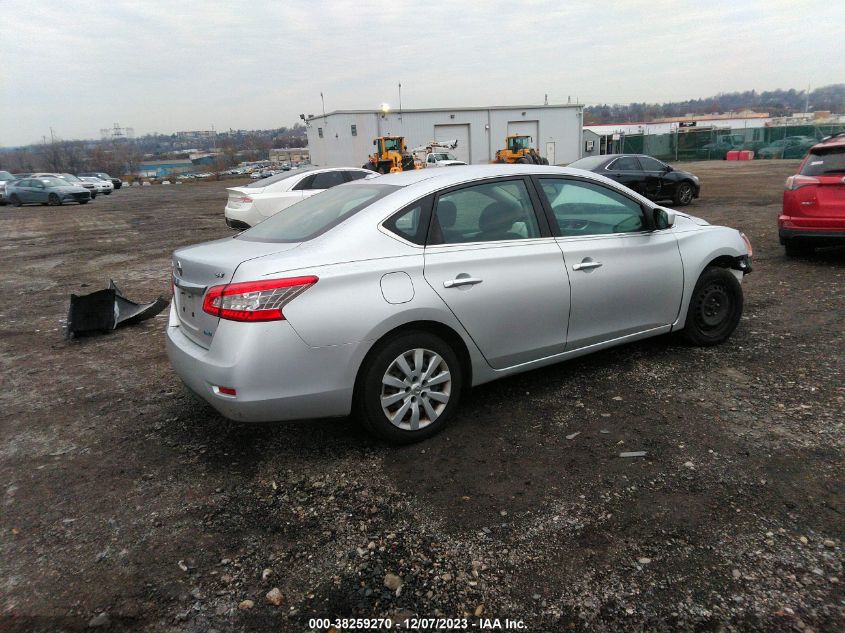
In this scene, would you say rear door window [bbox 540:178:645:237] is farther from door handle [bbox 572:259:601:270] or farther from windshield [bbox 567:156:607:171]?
windshield [bbox 567:156:607:171]

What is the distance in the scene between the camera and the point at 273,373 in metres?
3.07

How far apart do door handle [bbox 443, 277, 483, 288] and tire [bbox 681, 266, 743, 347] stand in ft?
7.13

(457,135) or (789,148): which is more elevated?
(457,135)

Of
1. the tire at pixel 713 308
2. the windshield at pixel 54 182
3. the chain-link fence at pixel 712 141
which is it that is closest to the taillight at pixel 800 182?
the tire at pixel 713 308

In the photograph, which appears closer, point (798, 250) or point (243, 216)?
point (798, 250)

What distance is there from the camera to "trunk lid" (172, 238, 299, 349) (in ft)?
10.6

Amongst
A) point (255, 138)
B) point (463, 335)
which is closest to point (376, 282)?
point (463, 335)

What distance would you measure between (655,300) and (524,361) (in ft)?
4.22

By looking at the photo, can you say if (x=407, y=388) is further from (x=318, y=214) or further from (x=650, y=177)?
(x=650, y=177)

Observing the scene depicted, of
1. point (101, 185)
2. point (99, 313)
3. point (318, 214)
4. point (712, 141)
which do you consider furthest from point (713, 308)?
point (712, 141)

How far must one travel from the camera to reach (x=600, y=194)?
14.4 feet

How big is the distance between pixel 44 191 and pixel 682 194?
27776 mm

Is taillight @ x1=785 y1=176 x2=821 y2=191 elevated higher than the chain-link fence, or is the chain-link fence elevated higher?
the chain-link fence

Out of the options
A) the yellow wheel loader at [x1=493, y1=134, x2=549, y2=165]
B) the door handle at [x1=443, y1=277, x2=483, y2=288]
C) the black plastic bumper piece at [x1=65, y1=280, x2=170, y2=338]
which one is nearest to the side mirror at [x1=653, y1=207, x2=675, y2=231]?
the door handle at [x1=443, y1=277, x2=483, y2=288]
